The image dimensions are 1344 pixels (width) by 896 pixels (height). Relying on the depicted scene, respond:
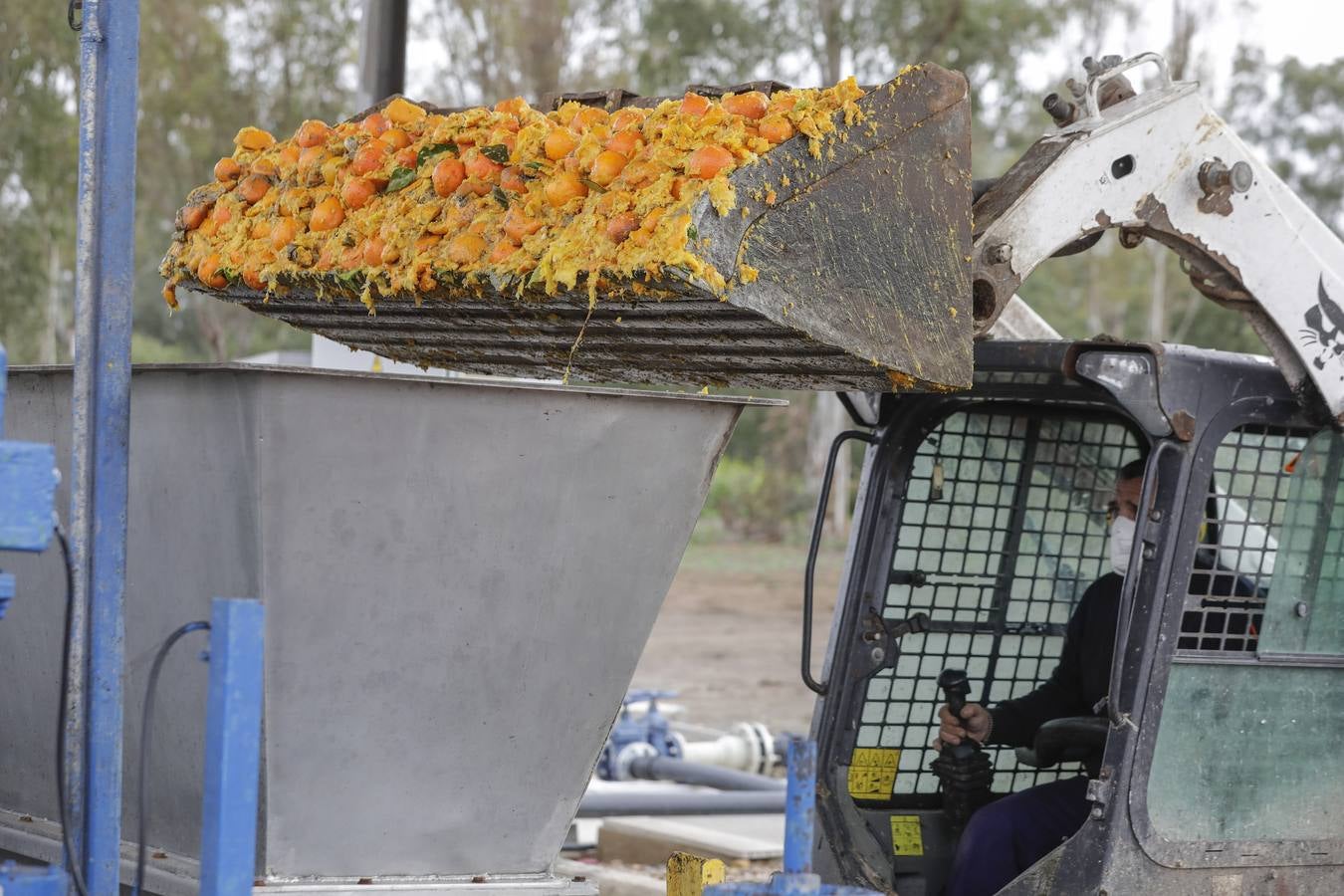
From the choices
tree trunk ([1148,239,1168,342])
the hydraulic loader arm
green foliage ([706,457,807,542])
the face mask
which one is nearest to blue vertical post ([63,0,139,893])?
the hydraulic loader arm

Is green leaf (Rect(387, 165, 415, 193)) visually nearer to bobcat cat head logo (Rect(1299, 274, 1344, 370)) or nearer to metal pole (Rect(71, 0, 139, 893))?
metal pole (Rect(71, 0, 139, 893))

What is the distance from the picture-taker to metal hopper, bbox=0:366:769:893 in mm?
3582

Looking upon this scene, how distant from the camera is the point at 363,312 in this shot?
399cm

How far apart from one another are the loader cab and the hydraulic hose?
3.60m

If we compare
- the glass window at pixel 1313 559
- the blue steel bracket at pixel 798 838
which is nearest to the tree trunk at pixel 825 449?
the glass window at pixel 1313 559

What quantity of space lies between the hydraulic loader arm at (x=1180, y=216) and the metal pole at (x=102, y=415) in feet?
5.99

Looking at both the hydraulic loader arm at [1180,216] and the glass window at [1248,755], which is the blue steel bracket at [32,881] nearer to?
the hydraulic loader arm at [1180,216]

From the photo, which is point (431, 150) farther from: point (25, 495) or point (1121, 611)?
point (1121, 611)

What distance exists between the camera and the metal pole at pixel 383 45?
893cm

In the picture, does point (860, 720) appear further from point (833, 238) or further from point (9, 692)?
point (9, 692)

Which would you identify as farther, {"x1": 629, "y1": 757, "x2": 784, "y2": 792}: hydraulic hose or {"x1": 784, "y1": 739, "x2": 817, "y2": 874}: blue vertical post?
{"x1": 629, "y1": 757, "x2": 784, "y2": 792}: hydraulic hose

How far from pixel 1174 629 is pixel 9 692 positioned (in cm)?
294

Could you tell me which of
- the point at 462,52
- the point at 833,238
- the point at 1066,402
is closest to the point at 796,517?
the point at 462,52

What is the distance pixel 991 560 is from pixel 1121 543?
19.3 inches
